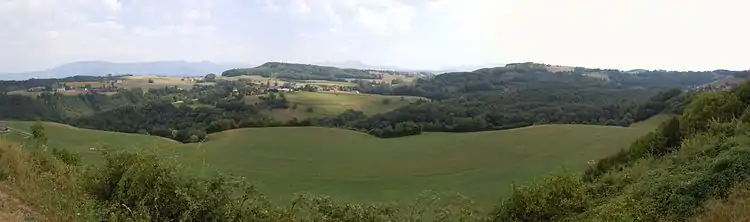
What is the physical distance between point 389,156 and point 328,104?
6995 cm

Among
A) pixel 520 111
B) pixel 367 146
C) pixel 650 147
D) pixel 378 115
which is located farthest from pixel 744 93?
pixel 378 115

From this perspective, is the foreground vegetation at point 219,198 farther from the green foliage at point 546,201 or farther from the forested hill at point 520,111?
the forested hill at point 520,111

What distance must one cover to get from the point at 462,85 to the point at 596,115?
8741 centimetres

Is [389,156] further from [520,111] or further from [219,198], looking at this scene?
[520,111]

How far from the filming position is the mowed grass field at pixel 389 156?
5359 cm

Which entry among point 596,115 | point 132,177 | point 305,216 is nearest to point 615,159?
point 305,216

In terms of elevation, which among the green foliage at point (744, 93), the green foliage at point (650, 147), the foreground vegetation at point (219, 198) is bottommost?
the green foliage at point (650, 147)

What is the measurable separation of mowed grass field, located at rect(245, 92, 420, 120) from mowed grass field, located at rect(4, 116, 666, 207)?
1509 inches

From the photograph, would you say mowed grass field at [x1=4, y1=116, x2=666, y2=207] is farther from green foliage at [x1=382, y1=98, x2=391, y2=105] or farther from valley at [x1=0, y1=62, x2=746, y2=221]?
green foliage at [x1=382, y1=98, x2=391, y2=105]

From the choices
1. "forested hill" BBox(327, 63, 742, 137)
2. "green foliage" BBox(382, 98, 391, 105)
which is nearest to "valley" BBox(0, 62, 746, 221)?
"forested hill" BBox(327, 63, 742, 137)

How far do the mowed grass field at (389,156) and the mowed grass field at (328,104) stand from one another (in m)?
38.3

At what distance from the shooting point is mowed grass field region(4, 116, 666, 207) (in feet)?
176

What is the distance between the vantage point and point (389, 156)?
69.1 meters

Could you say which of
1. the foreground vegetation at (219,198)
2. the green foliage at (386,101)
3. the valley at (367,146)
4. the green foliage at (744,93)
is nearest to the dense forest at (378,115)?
the valley at (367,146)
